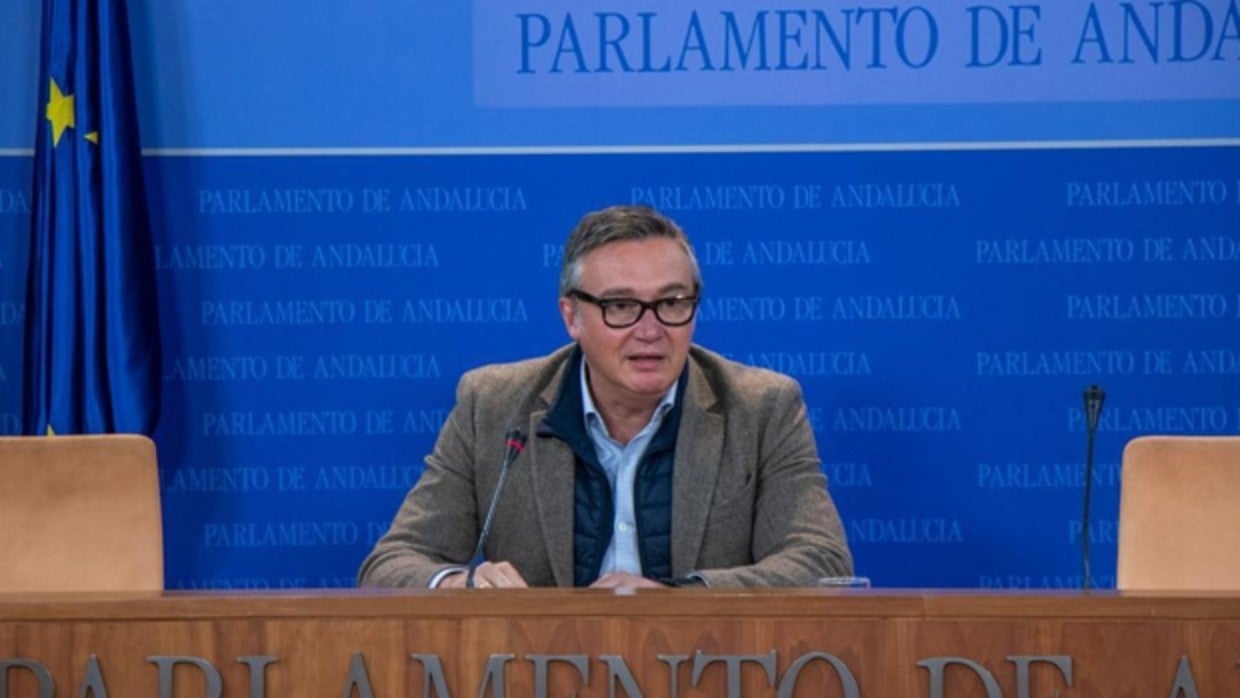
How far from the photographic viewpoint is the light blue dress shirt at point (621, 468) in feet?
11.1

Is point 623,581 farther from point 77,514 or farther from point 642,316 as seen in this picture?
point 77,514

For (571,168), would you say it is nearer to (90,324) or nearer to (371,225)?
(371,225)

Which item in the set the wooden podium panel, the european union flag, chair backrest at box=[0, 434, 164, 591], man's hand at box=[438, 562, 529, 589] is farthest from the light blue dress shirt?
the european union flag

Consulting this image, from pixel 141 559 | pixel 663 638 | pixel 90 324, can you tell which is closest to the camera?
pixel 663 638

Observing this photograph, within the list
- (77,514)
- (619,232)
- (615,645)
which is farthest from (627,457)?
(615,645)

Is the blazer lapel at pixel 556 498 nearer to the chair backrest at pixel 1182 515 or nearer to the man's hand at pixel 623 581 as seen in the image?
the man's hand at pixel 623 581

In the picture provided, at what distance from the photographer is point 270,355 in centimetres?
441

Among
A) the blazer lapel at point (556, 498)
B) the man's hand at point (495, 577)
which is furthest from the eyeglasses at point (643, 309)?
the man's hand at point (495, 577)

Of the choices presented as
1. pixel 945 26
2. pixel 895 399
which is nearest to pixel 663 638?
pixel 895 399

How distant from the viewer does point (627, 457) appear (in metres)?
3.43

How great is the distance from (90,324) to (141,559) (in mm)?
1072

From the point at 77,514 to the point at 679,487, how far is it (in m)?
1.16

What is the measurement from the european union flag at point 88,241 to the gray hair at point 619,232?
138 centimetres

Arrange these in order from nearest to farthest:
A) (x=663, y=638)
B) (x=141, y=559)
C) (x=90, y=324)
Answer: (x=663, y=638) → (x=141, y=559) → (x=90, y=324)
